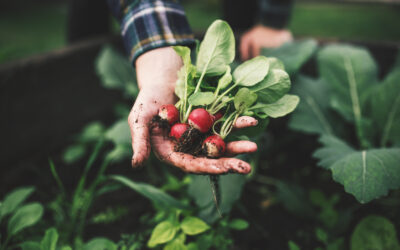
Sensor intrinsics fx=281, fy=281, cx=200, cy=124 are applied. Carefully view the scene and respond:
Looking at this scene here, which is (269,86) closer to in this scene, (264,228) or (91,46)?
(264,228)

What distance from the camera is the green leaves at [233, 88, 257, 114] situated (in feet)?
3.08

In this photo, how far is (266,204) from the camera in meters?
1.52

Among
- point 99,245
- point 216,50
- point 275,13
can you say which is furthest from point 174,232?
point 275,13

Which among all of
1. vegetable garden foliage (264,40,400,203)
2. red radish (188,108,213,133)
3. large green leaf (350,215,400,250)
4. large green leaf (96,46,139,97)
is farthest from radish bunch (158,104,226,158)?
large green leaf (96,46,139,97)

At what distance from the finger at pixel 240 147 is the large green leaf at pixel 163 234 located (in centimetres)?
37

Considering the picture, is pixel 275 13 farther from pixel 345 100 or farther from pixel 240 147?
pixel 240 147

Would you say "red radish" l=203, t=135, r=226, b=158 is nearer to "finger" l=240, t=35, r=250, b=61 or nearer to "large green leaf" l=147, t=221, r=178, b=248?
"large green leaf" l=147, t=221, r=178, b=248

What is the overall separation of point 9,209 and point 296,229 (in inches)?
49.9

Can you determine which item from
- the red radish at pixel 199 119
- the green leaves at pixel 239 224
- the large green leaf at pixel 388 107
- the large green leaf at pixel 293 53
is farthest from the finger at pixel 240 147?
the large green leaf at pixel 388 107

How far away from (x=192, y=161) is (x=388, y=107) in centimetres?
114

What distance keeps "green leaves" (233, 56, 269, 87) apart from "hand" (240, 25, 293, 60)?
98cm

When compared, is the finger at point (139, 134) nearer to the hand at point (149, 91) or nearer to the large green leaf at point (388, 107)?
the hand at point (149, 91)

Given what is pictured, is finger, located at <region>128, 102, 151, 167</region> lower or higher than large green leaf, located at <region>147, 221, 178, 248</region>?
higher

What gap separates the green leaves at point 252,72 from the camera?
1002 millimetres
